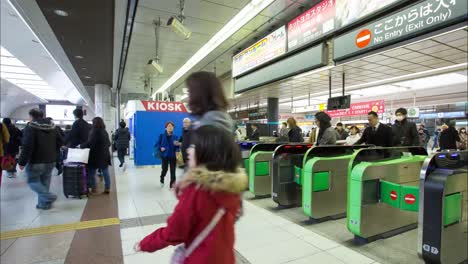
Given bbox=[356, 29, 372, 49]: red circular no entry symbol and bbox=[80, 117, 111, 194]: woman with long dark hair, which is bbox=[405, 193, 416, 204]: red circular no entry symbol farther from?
bbox=[80, 117, 111, 194]: woman with long dark hair

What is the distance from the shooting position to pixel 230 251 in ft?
3.51

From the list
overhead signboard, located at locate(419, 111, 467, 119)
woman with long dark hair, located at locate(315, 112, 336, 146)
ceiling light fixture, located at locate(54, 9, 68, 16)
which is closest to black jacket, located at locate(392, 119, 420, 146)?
woman with long dark hair, located at locate(315, 112, 336, 146)

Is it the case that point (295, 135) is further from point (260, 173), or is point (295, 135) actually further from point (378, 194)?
point (378, 194)

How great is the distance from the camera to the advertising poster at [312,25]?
4031 millimetres

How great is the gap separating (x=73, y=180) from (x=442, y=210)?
16.6 ft

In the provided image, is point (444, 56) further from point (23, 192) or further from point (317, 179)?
point (23, 192)

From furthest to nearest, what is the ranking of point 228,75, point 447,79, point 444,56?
point 447,79
point 228,75
point 444,56

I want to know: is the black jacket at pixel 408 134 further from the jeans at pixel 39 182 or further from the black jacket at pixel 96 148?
the jeans at pixel 39 182

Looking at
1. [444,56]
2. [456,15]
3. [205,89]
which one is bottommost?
[205,89]

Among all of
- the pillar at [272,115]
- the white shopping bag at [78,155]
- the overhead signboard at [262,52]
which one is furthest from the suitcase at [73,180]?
the pillar at [272,115]

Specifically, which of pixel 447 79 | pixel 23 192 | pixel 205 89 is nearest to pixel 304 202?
pixel 205 89

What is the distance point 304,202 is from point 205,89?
282 cm

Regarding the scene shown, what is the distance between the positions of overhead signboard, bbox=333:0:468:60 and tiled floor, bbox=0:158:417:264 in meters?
2.37

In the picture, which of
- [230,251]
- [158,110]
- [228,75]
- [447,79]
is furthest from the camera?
[447,79]
